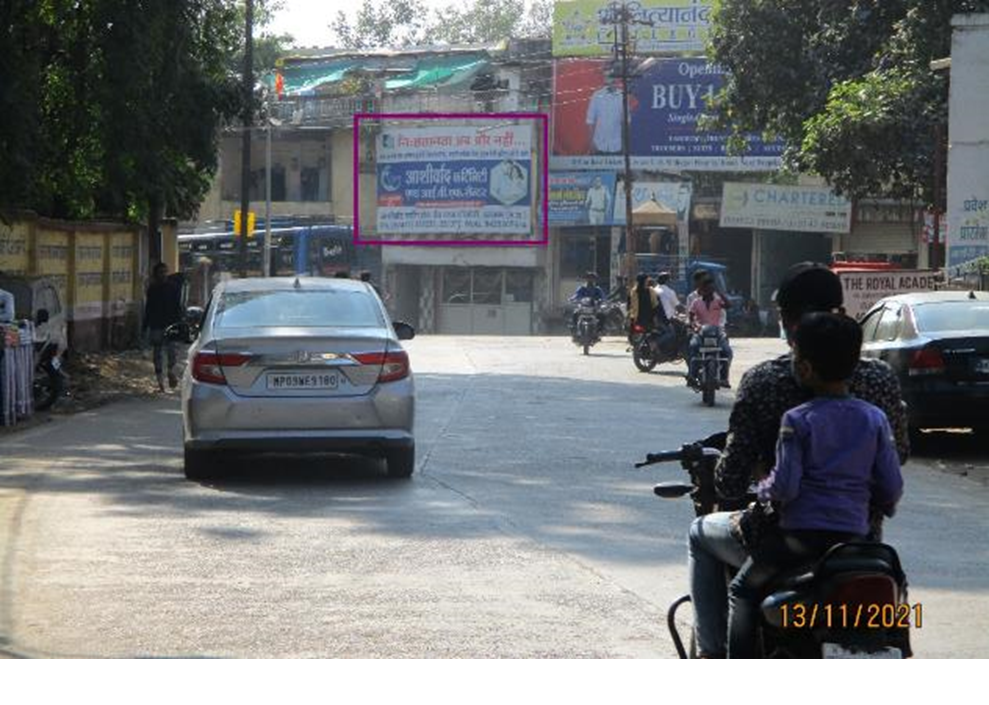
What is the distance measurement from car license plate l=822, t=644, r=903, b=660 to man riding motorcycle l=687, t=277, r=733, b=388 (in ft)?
59.1

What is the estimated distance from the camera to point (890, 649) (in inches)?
196

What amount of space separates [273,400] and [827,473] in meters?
8.52

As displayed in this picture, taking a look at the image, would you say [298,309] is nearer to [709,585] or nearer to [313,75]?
[709,585]

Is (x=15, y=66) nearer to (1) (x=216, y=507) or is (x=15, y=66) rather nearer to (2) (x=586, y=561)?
(1) (x=216, y=507)

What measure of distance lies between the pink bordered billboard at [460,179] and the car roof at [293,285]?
4654cm

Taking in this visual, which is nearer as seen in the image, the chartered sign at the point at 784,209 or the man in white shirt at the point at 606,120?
the chartered sign at the point at 784,209

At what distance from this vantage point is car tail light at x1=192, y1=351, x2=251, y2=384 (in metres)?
13.4

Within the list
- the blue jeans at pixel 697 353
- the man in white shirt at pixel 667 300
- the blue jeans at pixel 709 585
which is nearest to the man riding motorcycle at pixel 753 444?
the blue jeans at pixel 709 585

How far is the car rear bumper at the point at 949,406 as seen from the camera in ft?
51.7

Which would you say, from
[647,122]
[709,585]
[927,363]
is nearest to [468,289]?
[647,122]

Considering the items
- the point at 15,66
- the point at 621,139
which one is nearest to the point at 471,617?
the point at 15,66

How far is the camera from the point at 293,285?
1454 centimetres

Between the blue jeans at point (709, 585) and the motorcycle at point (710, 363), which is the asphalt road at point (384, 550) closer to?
the blue jeans at point (709, 585)
